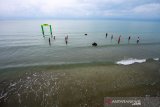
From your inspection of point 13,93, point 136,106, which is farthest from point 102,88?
point 13,93

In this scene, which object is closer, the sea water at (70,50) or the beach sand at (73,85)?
the beach sand at (73,85)

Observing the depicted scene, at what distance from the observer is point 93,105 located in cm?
1003

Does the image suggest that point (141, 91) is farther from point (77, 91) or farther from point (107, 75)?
point (77, 91)

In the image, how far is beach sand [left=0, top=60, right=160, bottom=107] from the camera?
10844mm

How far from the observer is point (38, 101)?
35.5ft

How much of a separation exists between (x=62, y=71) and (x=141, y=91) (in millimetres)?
11060

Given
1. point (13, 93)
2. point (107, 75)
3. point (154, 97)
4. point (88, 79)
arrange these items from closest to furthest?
point (154, 97)
point (13, 93)
point (88, 79)
point (107, 75)

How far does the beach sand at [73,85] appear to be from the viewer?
10844 millimetres

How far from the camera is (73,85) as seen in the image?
43.2 ft

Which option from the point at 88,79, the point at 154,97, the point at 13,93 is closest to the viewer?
the point at 154,97

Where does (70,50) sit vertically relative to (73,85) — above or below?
below

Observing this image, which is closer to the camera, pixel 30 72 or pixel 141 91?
pixel 141 91

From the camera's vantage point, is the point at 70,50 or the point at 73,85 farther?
the point at 70,50

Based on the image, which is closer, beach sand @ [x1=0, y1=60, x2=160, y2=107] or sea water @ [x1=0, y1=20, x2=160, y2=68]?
beach sand @ [x1=0, y1=60, x2=160, y2=107]
